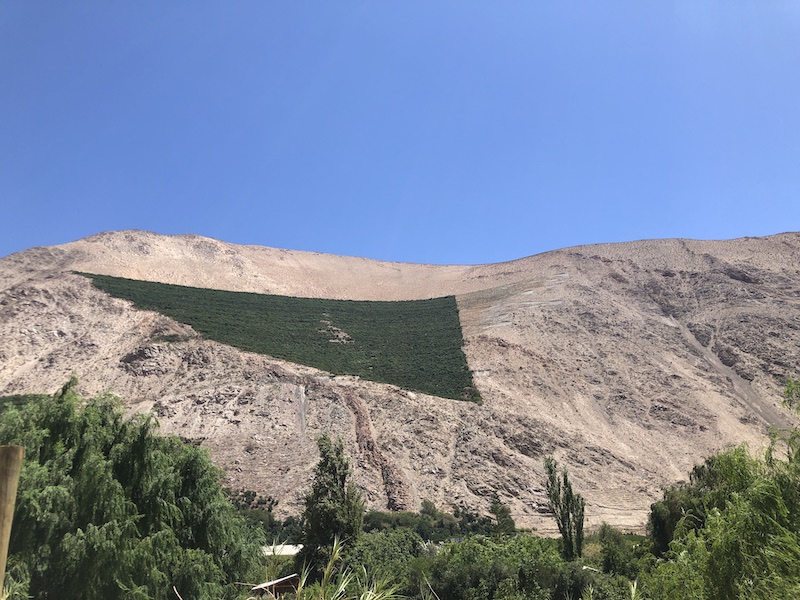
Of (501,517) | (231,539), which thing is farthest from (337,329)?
(231,539)

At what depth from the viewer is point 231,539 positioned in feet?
41.5

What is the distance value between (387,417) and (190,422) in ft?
41.9

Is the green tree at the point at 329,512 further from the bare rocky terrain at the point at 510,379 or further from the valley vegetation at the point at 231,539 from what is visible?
the bare rocky terrain at the point at 510,379

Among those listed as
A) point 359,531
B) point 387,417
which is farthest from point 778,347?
point 359,531

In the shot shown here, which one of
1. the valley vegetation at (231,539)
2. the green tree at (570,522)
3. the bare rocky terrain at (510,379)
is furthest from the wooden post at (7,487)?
the bare rocky terrain at (510,379)

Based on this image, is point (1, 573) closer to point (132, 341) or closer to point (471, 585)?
point (471, 585)

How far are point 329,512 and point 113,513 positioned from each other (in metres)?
8.35

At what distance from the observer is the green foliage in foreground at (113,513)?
970cm

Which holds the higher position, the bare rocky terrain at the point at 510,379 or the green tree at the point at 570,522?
the bare rocky terrain at the point at 510,379

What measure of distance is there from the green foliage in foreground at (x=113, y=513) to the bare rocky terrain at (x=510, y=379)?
19.1m

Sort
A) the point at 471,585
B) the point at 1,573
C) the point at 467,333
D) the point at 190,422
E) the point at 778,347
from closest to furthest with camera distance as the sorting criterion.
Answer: the point at 1,573
the point at 471,585
the point at 190,422
the point at 778,347
the point at 467,333

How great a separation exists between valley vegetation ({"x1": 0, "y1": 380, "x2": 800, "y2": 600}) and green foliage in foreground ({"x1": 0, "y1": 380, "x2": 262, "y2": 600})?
23 mm

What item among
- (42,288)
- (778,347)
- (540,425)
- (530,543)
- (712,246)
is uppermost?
(712,246)

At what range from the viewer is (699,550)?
663 cm
